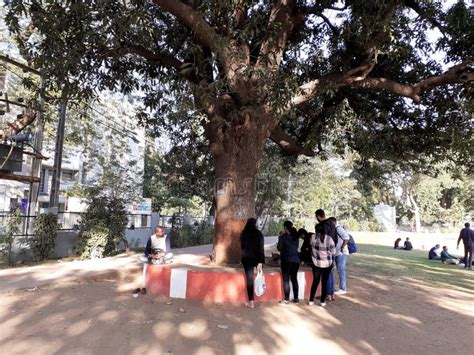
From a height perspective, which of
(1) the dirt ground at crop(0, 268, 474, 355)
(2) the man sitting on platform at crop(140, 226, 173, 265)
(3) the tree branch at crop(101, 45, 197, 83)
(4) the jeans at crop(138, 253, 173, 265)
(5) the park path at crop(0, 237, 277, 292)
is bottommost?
(1) the dirt ground at crop(0, 268, 474, 355)

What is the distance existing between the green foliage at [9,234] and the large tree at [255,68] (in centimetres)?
521

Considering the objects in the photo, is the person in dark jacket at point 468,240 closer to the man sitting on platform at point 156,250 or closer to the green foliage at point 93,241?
the man sitting on platform at point 156,250

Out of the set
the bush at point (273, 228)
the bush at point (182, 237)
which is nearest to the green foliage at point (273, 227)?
the bush at point (273, 228)

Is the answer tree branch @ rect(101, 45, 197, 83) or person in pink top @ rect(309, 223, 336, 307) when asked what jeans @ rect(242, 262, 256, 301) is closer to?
person in pink top @ rect(309, 223, 336, 307)

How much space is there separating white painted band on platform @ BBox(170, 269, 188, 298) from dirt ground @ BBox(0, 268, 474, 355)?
23cm

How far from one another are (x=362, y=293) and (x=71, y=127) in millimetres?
19574

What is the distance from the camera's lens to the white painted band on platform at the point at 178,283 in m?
7.71

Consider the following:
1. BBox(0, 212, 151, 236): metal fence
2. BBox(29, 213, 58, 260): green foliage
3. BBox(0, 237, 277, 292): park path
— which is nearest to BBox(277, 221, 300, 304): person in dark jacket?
BBox(0, 237, 277, 292): park path

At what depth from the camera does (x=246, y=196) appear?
29.6 feet

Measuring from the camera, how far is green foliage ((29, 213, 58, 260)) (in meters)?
13.5

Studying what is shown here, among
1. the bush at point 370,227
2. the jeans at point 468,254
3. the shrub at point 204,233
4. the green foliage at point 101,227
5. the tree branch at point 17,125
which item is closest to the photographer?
the tree branch at point 17,125

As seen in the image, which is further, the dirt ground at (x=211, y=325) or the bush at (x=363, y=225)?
the bush at (x=363, y=225)

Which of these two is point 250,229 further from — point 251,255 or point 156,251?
point 156,251

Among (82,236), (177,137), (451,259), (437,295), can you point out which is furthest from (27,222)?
(451,259)
